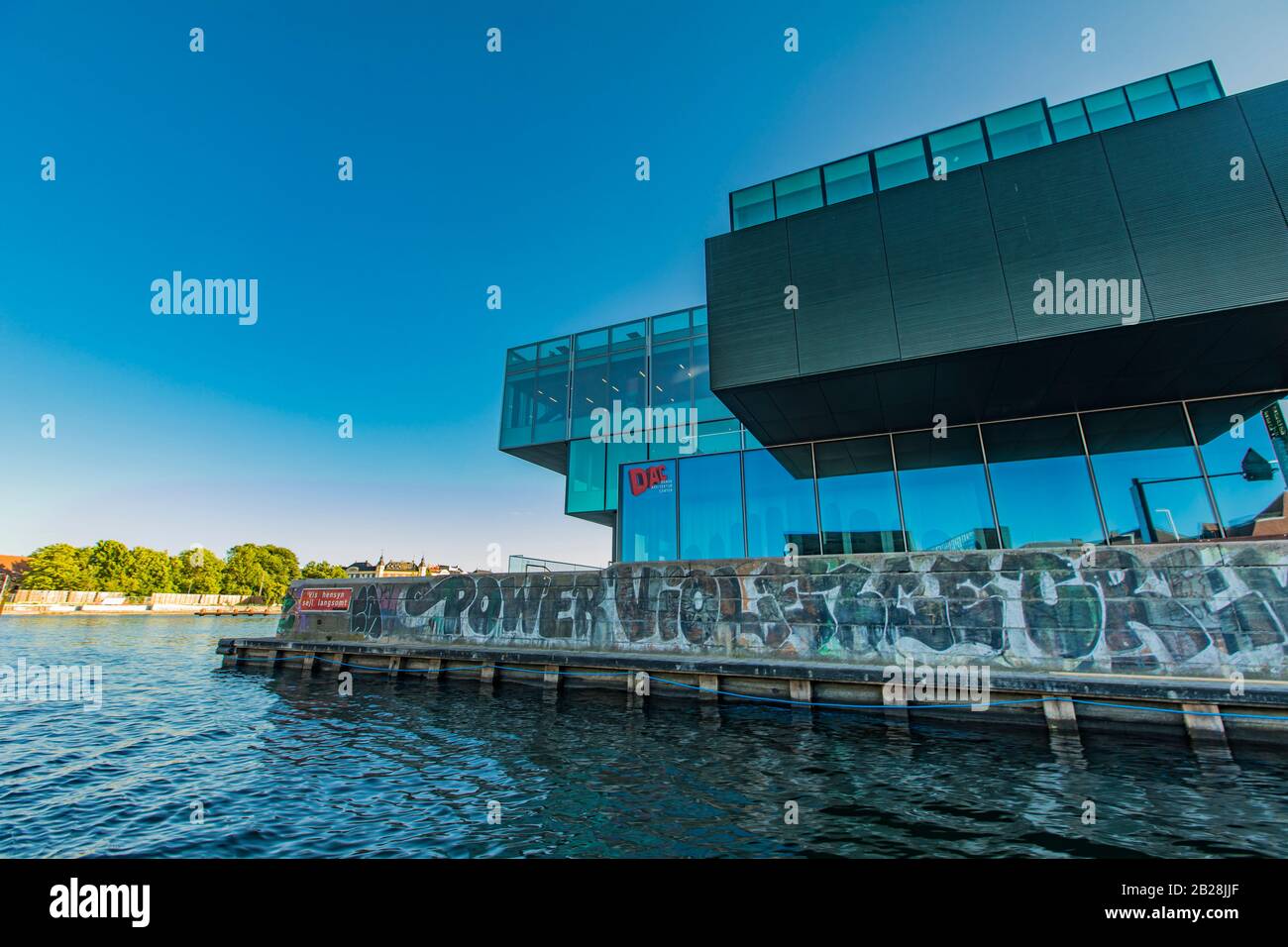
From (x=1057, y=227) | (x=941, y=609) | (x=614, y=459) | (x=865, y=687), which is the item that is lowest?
(x=865, y=687)

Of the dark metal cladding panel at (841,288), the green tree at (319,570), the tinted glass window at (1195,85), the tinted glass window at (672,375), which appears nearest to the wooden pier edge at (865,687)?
the dark metal cladding panel at (841,288)

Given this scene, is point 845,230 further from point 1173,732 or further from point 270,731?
point 270,731

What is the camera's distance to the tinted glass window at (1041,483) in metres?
13.1

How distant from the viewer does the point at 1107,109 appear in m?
12.5

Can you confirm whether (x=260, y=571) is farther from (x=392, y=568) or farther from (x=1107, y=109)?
(x=1107, y=109)

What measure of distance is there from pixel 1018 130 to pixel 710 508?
1314 cm

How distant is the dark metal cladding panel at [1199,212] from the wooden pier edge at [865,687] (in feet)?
24.4

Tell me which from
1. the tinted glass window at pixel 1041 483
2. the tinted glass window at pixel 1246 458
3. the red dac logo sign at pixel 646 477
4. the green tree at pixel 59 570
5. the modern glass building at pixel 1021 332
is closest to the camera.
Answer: the modern glass building at pixel 1021 332

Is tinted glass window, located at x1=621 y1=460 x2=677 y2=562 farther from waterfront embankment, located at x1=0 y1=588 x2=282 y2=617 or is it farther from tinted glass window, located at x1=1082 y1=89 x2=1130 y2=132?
waterfront embankment, located at x1=0 y1=588 x2=282 y2=617

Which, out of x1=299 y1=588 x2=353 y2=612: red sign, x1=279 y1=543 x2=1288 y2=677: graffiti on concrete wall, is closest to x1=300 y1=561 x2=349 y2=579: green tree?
x1=299 y1=588 x2=353 y2=612: red sign

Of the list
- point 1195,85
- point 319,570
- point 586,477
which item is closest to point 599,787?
point 586,477

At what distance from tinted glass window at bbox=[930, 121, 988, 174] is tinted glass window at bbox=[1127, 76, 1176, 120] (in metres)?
3.10

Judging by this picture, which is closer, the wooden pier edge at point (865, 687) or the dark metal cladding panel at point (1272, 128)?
the wooden pier edge at point (865, 687)

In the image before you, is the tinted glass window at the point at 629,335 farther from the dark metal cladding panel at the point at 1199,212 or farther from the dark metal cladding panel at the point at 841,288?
the dark metal cladding panel at the point at 1199,212
